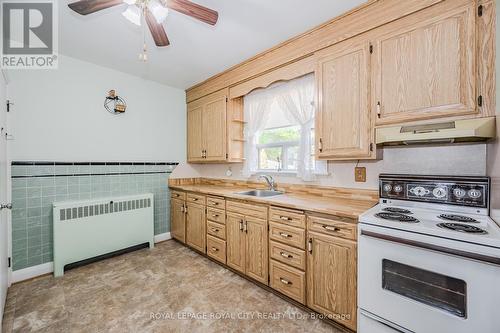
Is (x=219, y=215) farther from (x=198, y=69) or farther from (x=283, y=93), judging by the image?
(x=198, y=69)

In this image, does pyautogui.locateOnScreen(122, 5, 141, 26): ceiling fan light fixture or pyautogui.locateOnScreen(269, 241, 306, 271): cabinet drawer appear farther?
pyautogui.locateOnScreen(269, 241, 306, 271): cabinet drawer

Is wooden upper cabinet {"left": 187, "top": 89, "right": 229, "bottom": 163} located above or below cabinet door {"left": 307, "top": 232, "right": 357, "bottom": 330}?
above

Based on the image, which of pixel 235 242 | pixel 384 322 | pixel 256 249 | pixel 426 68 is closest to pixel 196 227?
pixel 235 242

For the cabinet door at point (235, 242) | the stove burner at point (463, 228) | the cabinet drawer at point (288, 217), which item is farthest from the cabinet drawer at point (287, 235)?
the stove burner at point (463, 228)

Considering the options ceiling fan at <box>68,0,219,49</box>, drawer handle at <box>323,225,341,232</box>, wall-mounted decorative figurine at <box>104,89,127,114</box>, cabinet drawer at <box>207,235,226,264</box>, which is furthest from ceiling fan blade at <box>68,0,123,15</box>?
cabinet drawer at <box>207,235,226,264</box>

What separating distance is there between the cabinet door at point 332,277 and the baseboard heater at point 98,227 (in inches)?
90.9

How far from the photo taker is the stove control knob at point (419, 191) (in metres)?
1.59

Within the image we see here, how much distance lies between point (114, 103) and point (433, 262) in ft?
11.7

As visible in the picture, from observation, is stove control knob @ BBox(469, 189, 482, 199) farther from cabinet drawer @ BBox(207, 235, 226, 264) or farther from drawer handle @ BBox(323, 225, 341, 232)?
cabinet drawer @ BBox(207, 235, 226, 264)

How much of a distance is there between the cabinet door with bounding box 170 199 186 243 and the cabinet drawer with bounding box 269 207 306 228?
64.0 inches

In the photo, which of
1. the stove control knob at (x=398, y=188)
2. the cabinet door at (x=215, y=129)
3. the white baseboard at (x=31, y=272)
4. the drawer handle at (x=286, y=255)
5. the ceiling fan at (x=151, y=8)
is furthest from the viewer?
the cabinet door at (x=215, y=129)

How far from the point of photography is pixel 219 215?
98.9 inches

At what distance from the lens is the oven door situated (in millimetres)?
1025

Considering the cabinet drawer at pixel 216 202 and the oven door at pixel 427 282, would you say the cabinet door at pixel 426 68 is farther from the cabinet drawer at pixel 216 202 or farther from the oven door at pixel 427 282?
the cabinet drawer at pixel 216 202
